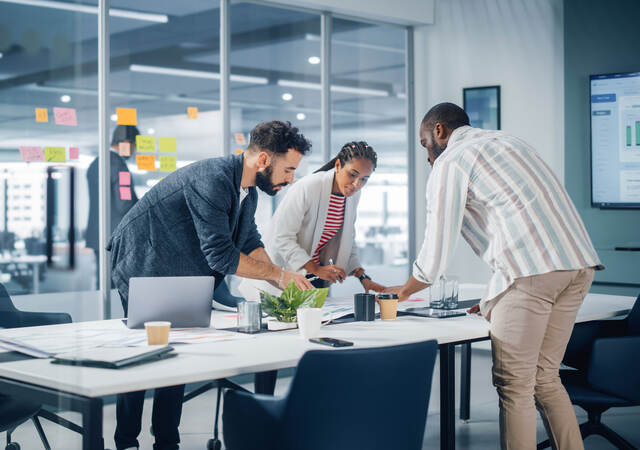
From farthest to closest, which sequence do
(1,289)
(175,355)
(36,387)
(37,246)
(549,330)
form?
(37,246), (1,289), (549,330), (175,355), (36,387)

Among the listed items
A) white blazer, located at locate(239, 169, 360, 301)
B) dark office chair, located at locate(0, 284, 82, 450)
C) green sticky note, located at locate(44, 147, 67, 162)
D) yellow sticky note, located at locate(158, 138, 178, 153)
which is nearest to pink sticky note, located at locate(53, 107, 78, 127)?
green sticky note, located at locate(44, 147, 67, 162)

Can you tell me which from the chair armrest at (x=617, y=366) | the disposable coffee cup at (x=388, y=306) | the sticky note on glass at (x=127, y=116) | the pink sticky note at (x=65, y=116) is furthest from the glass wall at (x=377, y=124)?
the chair armrest at (x=617, y=366)

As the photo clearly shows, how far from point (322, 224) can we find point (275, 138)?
2.55ft

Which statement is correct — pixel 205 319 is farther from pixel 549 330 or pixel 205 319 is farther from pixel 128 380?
pixel 549 330

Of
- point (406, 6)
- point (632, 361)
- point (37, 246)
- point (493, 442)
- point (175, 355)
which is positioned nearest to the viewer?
point (175, 355)

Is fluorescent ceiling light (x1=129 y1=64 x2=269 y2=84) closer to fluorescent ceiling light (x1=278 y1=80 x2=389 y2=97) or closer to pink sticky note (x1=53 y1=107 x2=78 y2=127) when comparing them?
fluorescent ceiling light (x1=278 y1=80 x2=389 y2=97)

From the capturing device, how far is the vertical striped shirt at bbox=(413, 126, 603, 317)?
7.97 ft

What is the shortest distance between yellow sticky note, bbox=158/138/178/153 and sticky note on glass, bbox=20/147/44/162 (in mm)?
775

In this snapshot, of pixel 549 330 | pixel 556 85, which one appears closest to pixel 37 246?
pixel 549 330

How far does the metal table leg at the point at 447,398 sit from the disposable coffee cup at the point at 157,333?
94cm

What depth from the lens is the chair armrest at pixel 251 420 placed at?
1864 mm

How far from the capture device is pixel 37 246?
4.52 meters

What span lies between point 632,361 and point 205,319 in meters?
1.66

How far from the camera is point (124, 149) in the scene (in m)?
4.68
